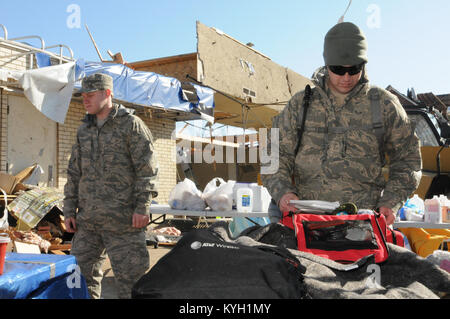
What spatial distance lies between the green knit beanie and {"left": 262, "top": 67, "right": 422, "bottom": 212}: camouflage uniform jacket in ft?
0.76

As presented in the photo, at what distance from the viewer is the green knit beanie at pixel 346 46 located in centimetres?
223

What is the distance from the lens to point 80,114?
11414 mm

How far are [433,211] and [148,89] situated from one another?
7.87 meters

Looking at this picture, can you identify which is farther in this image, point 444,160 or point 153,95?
point 153,95

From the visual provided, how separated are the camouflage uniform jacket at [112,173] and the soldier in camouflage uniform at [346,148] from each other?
149cm

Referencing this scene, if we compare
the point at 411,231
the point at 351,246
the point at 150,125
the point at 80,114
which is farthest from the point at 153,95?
the point at 351,246

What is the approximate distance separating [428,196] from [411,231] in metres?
1.89

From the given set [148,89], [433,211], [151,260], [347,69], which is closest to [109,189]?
[347,69]

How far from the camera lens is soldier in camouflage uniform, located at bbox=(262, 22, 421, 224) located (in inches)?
92.4

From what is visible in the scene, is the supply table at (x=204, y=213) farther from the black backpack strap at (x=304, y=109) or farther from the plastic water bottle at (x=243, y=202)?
the black backpack strap at (x=304, y=109)

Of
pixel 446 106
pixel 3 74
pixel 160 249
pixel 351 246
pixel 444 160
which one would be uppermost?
pixel 3 74

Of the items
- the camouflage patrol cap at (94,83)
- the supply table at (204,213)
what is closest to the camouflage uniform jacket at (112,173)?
the camouflage patrol cap at (94,83)

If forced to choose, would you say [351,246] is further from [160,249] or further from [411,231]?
[160,249]

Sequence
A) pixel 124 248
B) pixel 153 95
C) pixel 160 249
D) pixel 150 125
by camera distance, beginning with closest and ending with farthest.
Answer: pixel 124 248 → pixel 160 249 → pixel 153 95 → pixel 150 125
